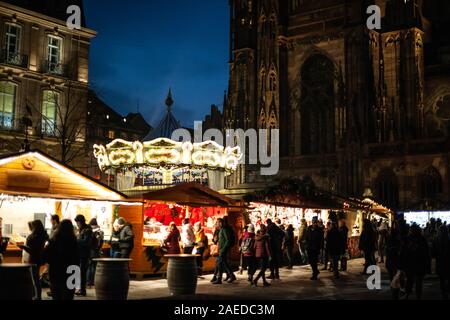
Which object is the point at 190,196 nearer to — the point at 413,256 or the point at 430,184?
the point at 413,256

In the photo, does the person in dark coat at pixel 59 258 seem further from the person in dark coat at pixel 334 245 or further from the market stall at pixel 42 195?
the person in dark coat at pixel 334 245

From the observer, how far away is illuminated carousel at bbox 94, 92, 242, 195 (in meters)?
20.8

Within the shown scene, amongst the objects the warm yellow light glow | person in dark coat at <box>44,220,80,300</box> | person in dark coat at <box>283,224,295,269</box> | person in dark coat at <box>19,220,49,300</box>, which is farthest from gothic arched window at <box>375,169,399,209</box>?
person in dark coat at <box>44,220,80,300</box>

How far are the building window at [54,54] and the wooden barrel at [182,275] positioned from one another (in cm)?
2013

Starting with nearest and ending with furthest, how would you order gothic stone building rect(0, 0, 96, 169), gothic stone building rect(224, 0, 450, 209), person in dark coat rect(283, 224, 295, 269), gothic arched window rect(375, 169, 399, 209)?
person in dark coat rect(283, 224, 295, 269) → gothic stone building rect(0, 0, 96, 169) → gothic arched window rect(375, 169, 399, 209) → gothic stone building rect(224, 0, 450, 209)

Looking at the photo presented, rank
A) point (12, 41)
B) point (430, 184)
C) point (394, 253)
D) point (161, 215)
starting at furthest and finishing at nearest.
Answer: point (430, 184) → point (12, 41) → point (161, 215) → point (394, 253)

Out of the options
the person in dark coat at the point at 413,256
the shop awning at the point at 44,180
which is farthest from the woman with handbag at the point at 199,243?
the person in dark coat at the point at 413,256

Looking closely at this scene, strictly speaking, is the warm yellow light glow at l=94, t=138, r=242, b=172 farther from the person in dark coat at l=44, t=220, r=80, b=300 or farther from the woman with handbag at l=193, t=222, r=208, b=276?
the person in dark coat at l=44, t=220, r=80, b=300

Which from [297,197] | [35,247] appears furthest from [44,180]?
[297,197]

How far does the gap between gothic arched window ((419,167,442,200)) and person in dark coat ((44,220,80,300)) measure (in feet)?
94.1

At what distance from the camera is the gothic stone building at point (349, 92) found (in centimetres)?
3578

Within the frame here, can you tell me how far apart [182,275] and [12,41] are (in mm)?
20562

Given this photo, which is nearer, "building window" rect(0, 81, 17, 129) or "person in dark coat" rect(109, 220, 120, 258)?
"person in dark coat" rect(109, 220, 120, 258)

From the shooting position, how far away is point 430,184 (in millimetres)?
34438
